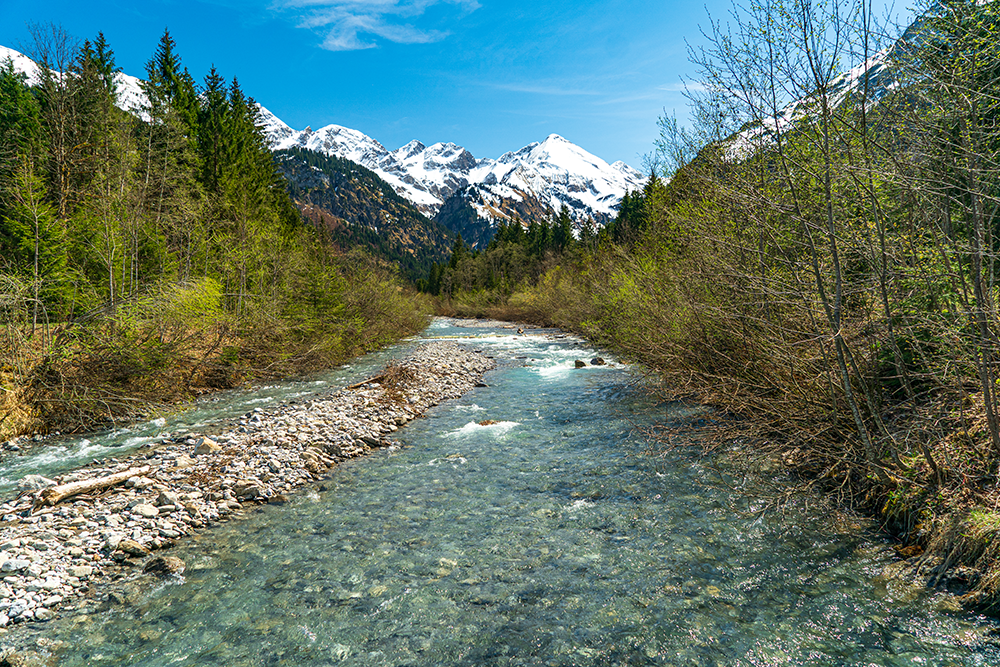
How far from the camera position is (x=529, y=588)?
497 cm

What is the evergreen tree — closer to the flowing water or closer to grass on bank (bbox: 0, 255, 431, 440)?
grass on bank (bbox: 0, 255, 431, 440)

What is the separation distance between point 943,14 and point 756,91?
6.01ft

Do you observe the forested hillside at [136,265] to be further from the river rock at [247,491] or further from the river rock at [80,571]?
the river rock at [80,571]

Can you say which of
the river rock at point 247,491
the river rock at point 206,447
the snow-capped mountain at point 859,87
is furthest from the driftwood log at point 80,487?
the snow-capped mountain at point 859,87

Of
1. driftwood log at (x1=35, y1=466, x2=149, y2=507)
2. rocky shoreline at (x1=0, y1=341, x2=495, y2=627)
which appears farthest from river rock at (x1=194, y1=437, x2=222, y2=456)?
driftwood log at (x1=35, y1=466, x2=149, y2=507)

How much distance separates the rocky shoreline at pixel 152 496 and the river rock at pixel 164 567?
0.01 meters

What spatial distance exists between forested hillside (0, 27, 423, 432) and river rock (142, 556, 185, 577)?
7418 mm

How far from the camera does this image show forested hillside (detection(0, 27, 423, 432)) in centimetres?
1058

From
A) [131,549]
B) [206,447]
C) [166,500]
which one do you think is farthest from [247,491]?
[206,447]

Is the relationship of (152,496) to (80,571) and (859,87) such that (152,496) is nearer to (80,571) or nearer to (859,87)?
(80,571)

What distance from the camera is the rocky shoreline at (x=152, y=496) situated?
4852 millimetres

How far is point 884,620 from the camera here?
422 cm

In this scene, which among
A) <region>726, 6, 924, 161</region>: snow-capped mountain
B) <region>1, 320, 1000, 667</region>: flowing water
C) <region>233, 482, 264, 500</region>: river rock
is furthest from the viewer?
<region>233, 482, 264, 500</region>: river rock

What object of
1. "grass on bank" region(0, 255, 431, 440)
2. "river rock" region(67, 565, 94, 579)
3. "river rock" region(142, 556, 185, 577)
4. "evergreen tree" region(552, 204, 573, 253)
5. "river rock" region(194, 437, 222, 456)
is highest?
"evergreen tree" region(552, 204, 573, 253)
